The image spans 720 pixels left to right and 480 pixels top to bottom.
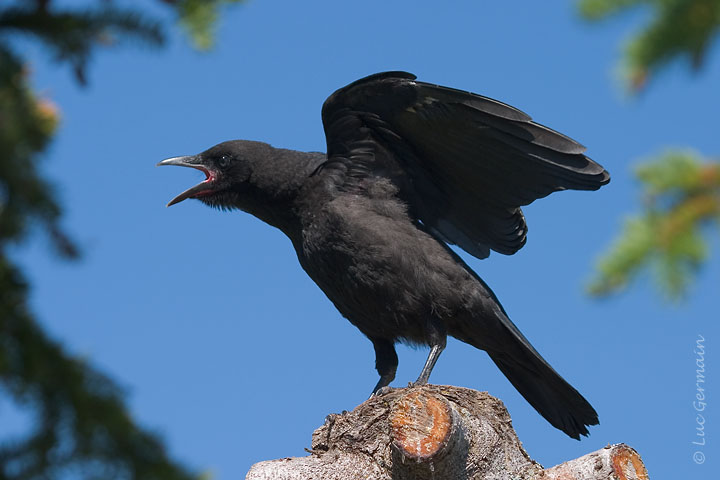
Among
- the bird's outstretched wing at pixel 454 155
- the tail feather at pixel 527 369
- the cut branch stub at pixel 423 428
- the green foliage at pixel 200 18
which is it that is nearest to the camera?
the green foliage at pixel 200 18

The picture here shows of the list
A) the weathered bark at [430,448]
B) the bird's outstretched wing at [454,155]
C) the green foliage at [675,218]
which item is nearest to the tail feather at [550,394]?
the bird's outstretched wing at [454,155]

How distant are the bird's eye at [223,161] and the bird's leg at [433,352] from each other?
211 cm

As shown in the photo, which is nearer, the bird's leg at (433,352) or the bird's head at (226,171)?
the bird's leg at (433,352)

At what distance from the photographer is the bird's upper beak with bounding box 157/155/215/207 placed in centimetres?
692

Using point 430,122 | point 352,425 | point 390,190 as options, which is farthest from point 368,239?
point 352,425

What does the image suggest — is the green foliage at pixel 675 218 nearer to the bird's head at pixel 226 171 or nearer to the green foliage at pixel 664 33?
the green foliage at pixel 664 33

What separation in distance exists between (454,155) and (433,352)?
141 centimetres

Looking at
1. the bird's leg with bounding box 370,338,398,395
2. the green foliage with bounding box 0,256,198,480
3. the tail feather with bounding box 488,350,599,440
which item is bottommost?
the green foliage with bounding box 0,256,198,480

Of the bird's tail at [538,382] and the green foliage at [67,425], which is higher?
the bird's tail at [538,382]

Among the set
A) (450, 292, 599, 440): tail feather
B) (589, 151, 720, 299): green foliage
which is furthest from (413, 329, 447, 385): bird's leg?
(589, 151, 720, 299): green foliage

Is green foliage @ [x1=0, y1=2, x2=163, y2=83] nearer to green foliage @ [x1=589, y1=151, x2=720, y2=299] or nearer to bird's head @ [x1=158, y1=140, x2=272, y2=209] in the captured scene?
green foliage @ [x1=589, y1=151, x2=720, y2=299]

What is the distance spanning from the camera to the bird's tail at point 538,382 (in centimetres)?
628

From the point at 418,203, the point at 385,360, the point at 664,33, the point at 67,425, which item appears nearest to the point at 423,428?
the point at 385,360

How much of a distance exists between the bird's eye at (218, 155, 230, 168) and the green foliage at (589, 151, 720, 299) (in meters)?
5.53
